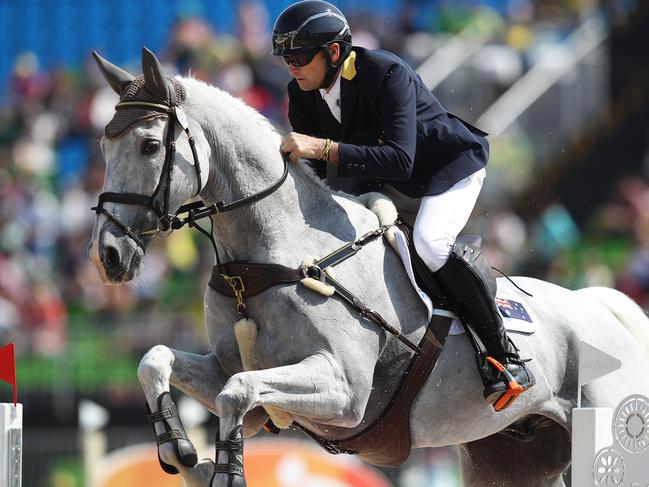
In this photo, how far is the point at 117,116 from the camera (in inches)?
196

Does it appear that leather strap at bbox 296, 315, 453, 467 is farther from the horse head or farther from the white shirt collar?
the horse head

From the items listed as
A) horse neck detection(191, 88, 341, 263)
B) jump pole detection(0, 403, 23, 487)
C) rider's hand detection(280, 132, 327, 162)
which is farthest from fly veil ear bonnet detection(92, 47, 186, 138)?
jump pole detection(0, 403, 23, 487)

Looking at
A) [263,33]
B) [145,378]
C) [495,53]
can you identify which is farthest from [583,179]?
[145,378]

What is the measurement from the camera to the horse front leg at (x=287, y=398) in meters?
4.77

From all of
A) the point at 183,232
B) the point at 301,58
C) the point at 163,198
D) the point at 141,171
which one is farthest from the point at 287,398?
the point at 183,232

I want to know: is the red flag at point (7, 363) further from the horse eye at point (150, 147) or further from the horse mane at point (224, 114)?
the horse mane at point (224, 114)

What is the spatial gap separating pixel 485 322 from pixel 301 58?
4.89 ft

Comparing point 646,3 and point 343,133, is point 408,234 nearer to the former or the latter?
point 343,133

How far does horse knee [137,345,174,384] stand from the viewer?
16.7 ft

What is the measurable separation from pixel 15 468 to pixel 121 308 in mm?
7956

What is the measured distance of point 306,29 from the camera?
17.2ft

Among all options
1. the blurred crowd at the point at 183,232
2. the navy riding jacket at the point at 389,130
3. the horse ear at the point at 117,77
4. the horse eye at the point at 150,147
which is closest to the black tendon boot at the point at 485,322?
the navy riding jacket at the point at 389,130

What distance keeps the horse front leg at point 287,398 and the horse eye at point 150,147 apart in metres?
0.97

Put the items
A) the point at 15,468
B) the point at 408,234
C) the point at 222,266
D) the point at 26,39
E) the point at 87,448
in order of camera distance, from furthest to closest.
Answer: the point at 26,39 < the point at 87,448 < the point at 408,234 < the point at 222,266 < the point at 15,468
